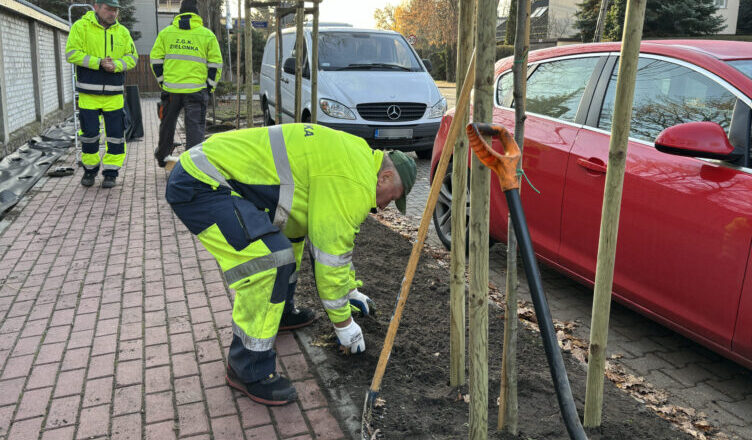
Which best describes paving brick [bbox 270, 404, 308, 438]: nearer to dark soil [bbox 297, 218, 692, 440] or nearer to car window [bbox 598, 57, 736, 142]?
dark soil [bbox 297, 218, 692, 440]

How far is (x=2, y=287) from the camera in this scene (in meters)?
4.61

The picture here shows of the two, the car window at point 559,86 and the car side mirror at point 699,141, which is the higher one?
the car window at point 559,86

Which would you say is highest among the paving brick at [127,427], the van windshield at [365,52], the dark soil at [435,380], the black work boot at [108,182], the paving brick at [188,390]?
the van windshield at [365,52]

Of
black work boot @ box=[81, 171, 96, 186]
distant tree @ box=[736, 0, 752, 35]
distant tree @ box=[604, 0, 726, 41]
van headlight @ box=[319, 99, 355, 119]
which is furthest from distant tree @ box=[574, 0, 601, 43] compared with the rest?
black work boot @ box=[81, 171, 96, 186]

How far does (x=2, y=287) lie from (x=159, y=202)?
2.72 metres

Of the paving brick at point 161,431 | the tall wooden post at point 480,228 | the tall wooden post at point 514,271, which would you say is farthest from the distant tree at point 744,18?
the paving brick at point 161,431

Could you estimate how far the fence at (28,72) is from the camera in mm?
10060

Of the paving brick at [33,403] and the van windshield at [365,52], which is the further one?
the van windshield at [365,52]

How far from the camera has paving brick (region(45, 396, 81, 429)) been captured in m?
2.93

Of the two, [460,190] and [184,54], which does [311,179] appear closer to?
[460,190]

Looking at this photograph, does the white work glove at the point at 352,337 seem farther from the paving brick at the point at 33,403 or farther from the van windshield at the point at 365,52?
the van windshield at the point at 365,52

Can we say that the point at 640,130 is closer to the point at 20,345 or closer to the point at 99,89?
the point at 20,345

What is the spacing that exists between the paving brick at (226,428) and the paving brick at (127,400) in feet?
1.36

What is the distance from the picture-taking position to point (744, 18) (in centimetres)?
3812
